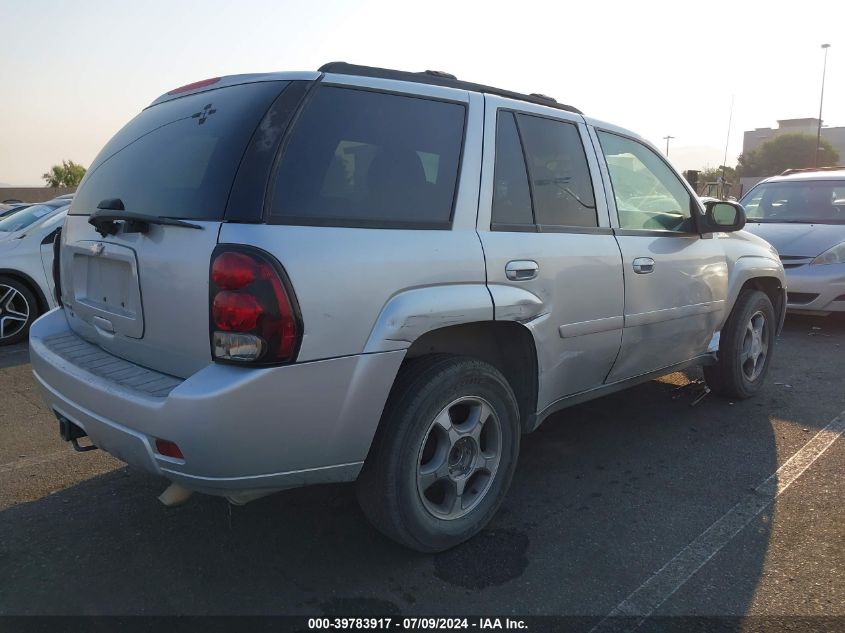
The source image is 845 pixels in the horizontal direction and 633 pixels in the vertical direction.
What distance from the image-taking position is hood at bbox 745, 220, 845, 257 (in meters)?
7.57

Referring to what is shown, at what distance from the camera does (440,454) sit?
287cm

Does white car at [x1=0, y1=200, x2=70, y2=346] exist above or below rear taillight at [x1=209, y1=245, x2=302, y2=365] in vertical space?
below

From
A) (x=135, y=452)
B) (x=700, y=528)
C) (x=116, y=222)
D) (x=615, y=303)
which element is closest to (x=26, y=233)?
(x=116, y=222)

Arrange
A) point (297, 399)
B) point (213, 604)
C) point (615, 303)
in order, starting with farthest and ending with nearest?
point (615, 303)
point (213, 604)
point (297, 399)

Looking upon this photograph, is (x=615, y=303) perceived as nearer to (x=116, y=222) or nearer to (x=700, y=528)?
(x=700, y=528)

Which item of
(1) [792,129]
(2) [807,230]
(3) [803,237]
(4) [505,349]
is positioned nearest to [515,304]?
(4) [505,349]

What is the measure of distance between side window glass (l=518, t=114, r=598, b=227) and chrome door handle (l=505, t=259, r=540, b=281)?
0.28 m

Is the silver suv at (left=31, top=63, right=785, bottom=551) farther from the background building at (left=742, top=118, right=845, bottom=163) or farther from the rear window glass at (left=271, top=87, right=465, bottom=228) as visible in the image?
the background building at (left=742, top=118, right=845, bottom=163)

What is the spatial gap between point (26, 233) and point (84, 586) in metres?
5.74

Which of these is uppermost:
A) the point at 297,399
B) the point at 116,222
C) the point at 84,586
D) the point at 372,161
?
the point at 372,161

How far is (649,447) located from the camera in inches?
165

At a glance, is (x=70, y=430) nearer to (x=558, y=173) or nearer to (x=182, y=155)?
(x=182, y=155)
